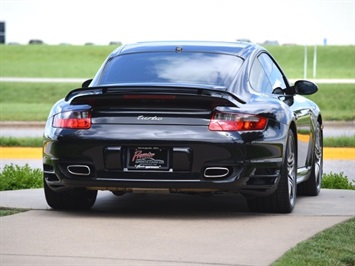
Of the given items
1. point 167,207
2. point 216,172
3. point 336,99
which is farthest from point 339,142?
point 336,99

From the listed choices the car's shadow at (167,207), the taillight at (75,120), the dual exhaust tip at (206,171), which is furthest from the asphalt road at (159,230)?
the taillight at (75,120)

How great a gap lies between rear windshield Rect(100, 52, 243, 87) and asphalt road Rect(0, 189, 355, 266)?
115 cm

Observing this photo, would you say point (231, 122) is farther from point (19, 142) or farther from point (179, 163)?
point (19, 142)

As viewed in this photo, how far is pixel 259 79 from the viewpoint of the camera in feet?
34.4

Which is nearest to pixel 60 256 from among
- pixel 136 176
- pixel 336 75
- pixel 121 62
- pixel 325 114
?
pixel 136 176

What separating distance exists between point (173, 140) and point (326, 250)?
187 centimetres

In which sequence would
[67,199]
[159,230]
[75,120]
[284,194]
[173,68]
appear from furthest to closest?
[173,68]
[67,199]
[284,194]
[75,120]
[159,230]

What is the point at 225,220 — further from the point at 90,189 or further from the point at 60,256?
the point at 60,256

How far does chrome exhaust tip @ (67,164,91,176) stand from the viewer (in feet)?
30.9

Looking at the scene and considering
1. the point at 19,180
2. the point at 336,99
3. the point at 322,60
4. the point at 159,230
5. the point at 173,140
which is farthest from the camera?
the point at 322,60

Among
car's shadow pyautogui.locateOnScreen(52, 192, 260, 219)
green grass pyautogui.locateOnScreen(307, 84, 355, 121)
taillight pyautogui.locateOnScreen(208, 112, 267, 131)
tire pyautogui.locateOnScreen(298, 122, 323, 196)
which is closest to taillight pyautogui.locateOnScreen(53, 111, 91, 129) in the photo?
car's shadow pyautogui.locateOnScreen(52, 192, 260, 219)

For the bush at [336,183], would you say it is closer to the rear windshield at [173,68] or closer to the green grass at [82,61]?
the rear windshield at [173,68]

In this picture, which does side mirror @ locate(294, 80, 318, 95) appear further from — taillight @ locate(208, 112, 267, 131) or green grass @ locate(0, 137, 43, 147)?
green grass @ locate(0, 137, 43, 147)

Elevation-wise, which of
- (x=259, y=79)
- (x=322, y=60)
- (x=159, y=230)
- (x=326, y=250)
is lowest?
(x=322, y=60)
